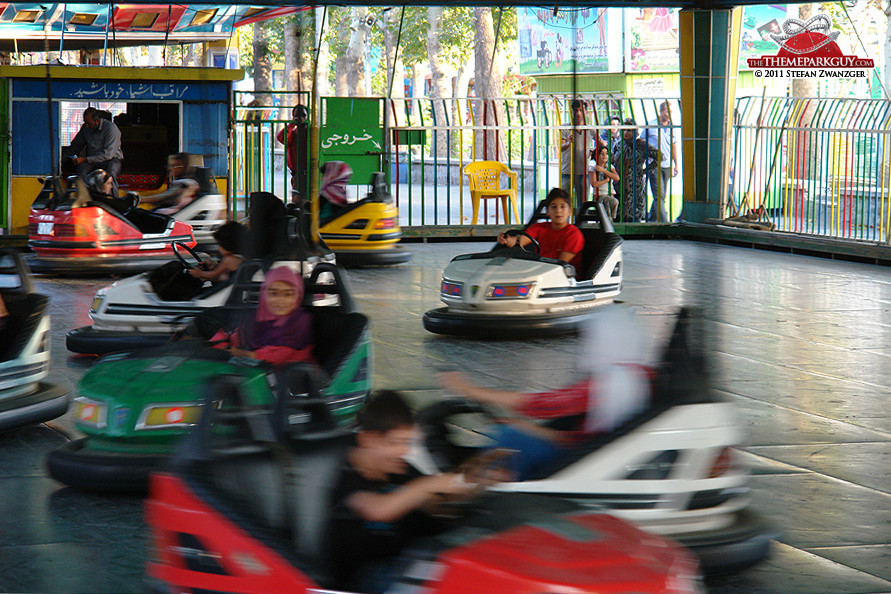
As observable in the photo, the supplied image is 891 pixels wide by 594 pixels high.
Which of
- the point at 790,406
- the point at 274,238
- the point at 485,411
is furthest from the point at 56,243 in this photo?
the point at 485,411

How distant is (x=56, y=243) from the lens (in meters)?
8.47

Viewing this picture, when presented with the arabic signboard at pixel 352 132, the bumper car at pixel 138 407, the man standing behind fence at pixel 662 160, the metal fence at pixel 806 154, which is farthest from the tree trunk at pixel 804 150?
the bumper car at pixel 138 407

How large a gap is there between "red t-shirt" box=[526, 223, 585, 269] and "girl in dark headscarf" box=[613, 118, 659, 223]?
5935 millimetres

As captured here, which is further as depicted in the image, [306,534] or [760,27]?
[760,27]

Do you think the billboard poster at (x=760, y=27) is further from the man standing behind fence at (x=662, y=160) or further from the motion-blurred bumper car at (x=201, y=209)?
the motion-blurred bumper car at (x=201, y=209)

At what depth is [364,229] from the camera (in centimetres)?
913

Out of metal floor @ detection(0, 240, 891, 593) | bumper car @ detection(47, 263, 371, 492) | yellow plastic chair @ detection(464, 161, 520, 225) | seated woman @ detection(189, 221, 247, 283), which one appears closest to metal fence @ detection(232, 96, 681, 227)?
yellow plastic chair @ detection(464, 161, 520, 225)

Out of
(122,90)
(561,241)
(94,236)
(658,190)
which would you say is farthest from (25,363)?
(658,190)

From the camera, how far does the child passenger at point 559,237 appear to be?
6.38 metres

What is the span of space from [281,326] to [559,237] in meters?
2.91

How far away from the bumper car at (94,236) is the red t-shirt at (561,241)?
11.1ft

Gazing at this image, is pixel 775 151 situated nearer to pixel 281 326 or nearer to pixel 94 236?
pixel 94 236

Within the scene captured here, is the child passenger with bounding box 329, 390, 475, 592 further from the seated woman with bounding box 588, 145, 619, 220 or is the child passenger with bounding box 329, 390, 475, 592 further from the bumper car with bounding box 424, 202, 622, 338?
the seated woman with bounding box 588, 145, 619, 220

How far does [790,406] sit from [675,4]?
753cm
